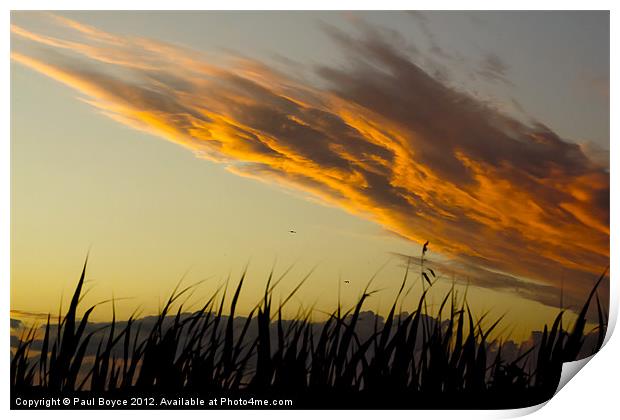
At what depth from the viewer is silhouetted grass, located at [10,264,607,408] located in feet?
12.6

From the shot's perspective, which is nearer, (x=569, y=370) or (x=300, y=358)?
(x=300, y=358)

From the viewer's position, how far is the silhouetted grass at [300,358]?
3852 millimetres

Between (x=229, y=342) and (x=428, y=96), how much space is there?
1495mm

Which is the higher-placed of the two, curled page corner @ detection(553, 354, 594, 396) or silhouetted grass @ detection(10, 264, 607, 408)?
curled page corner @ detection(553, 354, 594, 396)

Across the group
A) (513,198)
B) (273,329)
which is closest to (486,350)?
(513,198)

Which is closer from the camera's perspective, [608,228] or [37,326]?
[37,326]

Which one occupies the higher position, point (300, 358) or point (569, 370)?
point (569, 370)

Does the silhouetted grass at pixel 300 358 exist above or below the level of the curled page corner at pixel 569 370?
below

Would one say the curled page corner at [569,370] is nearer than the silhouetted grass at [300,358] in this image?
No

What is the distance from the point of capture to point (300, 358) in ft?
12.9

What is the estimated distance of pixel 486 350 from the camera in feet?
13.2

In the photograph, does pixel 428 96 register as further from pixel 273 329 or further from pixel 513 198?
pixel 273 329

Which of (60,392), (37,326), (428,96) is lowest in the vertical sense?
(60,392)

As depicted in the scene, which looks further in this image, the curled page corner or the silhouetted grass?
the curled page corner
